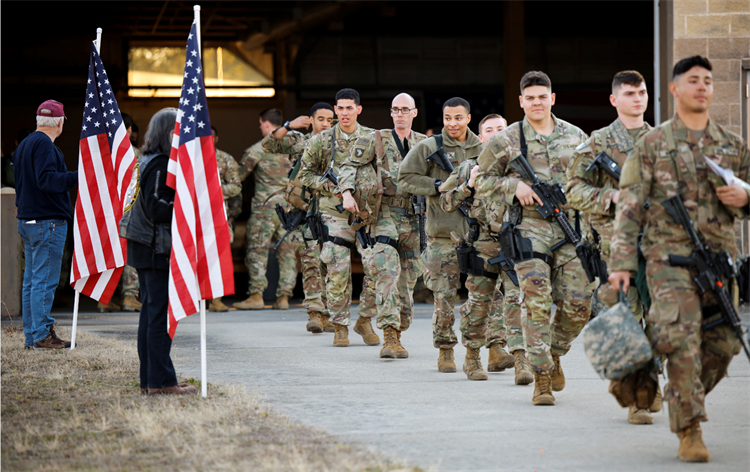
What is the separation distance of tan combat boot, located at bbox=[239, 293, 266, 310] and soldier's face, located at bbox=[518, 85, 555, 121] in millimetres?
7584

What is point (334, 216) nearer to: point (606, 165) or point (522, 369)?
point (522, 369)

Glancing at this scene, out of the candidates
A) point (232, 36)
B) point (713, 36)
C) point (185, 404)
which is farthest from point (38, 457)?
point (232, 36)

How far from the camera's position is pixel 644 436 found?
16.1 ft

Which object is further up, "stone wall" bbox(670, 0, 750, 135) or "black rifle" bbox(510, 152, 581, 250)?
"stone wall" bbox(670, 0, 750, 135)

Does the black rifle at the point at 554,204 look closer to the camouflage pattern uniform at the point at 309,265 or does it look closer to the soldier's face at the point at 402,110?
the soldier's face at the point at 402,110

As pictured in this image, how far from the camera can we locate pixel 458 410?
18.4 ft

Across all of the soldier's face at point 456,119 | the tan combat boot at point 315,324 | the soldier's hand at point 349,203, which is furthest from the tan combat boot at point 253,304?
the soldier's face at point 456,119

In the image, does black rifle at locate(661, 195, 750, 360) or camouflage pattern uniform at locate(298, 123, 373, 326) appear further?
camouflage pattern uniform at locate(298, 123, 373, 326)

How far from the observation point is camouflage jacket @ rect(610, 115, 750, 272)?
4500 millimetres

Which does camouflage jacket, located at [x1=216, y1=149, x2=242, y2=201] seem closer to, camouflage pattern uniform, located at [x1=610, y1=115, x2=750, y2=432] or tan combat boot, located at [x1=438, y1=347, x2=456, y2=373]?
tan combat boot, located at [x1=438, y1=347, x2=456, y2=373]

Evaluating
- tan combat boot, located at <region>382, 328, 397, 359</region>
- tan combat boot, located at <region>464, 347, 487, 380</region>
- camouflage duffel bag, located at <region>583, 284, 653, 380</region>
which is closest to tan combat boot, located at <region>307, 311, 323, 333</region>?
tan combat boot, located at <region>382, 328, 397, 359</region>

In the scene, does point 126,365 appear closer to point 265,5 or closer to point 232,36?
point 265,5

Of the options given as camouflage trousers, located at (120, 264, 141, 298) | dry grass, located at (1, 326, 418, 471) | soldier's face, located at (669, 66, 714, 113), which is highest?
soldier's face, located at (669, 66, 714, 113)

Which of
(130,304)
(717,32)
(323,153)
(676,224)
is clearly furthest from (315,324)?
(717,32)
